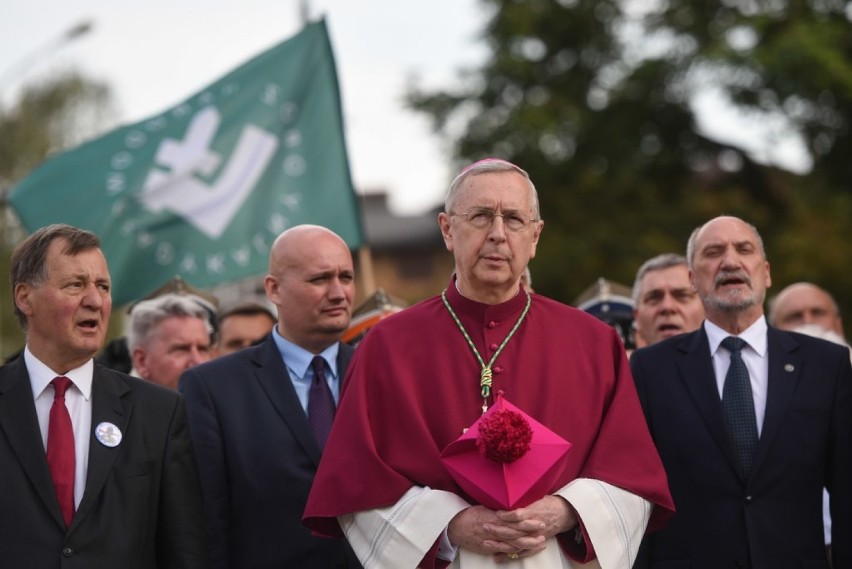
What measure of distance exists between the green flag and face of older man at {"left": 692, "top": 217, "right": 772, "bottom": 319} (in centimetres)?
410

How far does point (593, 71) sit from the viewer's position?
26.8 metres

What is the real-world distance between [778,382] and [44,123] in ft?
119

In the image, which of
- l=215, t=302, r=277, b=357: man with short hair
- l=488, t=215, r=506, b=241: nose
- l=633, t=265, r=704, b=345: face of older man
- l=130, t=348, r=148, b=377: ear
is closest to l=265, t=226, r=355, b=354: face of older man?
l=130, t=348, r=148, b=377: ear

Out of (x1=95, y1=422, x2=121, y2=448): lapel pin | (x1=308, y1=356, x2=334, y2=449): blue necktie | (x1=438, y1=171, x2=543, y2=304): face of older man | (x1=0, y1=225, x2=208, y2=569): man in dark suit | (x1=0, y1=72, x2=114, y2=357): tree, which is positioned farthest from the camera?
(x1=0, y1=72, x2=114, y2=357): tree

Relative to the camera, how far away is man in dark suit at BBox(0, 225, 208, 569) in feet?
15.4

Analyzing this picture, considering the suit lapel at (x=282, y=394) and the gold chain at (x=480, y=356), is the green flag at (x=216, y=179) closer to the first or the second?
the suit lapel at (x=282, y=394)

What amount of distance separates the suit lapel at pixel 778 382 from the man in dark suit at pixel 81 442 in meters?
2.35

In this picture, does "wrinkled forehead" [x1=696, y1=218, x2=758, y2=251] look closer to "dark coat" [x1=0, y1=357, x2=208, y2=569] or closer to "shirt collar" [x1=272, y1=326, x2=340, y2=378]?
"shirt collar" [x1=272, y1=326, x2=340, y2=378]

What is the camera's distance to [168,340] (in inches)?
293

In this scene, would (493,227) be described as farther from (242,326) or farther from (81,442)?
(242,326)

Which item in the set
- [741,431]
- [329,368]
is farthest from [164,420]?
[741,431]

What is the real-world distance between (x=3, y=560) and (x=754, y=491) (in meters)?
2.97

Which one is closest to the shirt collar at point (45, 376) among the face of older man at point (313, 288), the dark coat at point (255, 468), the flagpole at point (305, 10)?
the dark coat at point (255, 468)

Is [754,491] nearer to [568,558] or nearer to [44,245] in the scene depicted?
[568,558]
